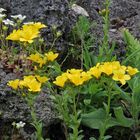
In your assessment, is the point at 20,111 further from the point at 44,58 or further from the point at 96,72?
the point at 96,72

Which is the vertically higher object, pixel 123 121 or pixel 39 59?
pixel 39 59

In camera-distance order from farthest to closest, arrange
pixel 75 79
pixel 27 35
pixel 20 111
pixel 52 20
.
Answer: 1. pixel 52 20
2. pixel 20 111
3. pixel 27 35
4. pixel 75 79

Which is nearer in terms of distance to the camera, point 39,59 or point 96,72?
point 96,72

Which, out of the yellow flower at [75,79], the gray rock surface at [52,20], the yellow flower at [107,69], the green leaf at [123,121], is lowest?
the green leaf at [123,121]

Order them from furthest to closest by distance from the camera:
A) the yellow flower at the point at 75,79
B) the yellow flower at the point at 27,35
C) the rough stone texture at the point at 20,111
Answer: the rough stone texture at the point at 20,111
the yellow flower at the point at 27,35
the yellow flower at the point at 75,79

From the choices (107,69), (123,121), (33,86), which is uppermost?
(107,69)

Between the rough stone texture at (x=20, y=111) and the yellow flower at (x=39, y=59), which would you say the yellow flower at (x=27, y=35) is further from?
the rough stone texture at (x=20, y=111)

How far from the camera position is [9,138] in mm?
2346

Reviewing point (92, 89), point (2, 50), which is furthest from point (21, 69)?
point (92, 89)

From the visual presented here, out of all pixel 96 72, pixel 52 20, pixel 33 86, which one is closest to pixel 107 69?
pixel 96 72

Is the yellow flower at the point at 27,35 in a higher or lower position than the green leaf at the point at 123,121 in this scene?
higher

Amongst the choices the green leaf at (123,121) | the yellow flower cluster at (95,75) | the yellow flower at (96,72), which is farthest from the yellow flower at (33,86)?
the green leaf at (123,121)

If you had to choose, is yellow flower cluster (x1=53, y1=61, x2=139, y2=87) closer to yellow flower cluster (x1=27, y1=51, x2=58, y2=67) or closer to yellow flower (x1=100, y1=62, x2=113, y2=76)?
yellow flower (x1=100, y1=62, x2=113, y2=76)

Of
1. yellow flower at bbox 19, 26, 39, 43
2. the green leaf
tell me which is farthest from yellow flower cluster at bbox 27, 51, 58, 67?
the green leaf
